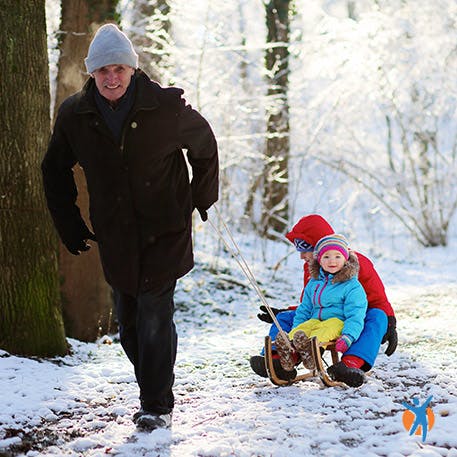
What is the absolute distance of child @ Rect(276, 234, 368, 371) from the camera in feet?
13.9

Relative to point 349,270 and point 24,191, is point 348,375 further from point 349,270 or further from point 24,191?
point 24,191

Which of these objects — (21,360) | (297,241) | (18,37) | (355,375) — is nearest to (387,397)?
(355,375)

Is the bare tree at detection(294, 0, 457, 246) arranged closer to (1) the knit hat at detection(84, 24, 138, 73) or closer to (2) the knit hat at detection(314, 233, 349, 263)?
(2) the knit hat at detection(314, 233, 349, 263)

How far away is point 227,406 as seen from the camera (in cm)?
391

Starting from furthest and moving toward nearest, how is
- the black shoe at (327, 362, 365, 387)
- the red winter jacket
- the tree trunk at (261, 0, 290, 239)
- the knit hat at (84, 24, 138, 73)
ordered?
the tree trunk at (261, 0, 290, 239)
the red winter jacket
the black shoe at (327, 362, 365, 387)
the knit hat at (84, 24, 138, 73)

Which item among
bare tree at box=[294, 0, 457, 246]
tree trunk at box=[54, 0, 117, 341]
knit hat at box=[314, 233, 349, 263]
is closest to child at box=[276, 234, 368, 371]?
knit hat at box=[314, 233, 349, 263]

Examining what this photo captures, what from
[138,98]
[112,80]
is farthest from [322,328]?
[112,80]

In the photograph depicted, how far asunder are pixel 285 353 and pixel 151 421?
1.03 m

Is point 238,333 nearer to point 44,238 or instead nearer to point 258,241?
point 44,238

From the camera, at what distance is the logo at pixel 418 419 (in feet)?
9.92

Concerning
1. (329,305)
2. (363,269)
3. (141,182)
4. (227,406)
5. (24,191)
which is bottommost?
(227,406)

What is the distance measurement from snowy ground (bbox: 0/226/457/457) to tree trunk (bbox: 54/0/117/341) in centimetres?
53

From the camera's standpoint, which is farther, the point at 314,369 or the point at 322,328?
the point at 322,328

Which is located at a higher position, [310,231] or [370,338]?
[310,231]
